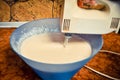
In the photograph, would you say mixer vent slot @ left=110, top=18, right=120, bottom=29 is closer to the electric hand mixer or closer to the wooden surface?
the electric hand mixer

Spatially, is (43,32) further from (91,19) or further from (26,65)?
(91,19)

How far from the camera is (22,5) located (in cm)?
104

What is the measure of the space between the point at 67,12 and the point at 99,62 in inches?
12.9

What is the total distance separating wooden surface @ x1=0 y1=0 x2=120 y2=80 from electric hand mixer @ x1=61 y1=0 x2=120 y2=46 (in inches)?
7.9

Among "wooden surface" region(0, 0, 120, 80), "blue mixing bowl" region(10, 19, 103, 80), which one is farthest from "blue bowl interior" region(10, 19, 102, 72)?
"wooden surface" region(0, 0, 120, 80)

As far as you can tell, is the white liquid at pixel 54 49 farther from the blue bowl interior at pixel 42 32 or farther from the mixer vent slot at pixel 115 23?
the mixer vent slot at pixel 115 23

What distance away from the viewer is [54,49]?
769 millimetres

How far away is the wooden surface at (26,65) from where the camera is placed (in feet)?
2.54

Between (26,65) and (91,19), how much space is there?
0.34 m

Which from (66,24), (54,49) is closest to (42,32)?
(54,49)

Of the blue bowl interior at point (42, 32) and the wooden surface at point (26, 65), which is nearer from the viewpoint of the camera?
the blue bowl interior at point (42, 32)

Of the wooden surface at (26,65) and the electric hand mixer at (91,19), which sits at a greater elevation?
the electric hand mixer at (91,19)

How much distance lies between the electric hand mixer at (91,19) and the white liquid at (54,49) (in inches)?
3.6

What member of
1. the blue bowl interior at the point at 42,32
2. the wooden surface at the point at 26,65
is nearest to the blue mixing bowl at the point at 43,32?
the blue bowl interior at the point at 42,32
